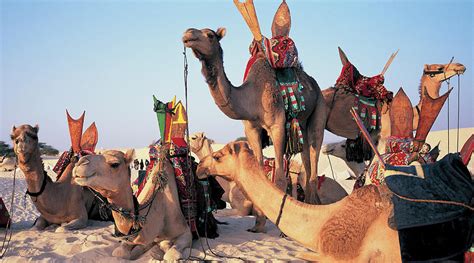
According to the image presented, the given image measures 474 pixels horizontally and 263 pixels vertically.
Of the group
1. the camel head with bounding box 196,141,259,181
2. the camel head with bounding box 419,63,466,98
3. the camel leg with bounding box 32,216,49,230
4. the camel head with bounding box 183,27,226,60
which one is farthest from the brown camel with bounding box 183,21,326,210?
the camel leg with bounding box 32,216,49,230

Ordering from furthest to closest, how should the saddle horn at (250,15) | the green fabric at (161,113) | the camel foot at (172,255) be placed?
the saddle horn at (250,15) → the green fabric at (161,113) → the camel foot at (172,255)

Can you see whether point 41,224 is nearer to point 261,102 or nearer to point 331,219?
point 261,102

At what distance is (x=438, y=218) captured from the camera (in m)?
2.96

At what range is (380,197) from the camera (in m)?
3.46

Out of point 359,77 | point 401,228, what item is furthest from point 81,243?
point 359,77

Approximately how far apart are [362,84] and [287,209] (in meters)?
5.35

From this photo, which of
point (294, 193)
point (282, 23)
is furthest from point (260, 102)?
point (294, 193)

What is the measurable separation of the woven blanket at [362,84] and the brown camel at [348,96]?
0.12 m

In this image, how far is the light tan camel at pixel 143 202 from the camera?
416cm

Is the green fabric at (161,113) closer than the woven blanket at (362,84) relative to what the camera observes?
Yes

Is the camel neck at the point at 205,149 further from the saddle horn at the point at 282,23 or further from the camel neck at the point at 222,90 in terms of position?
the camel neck at the point at 222,90

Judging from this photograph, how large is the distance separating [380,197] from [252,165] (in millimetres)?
1013

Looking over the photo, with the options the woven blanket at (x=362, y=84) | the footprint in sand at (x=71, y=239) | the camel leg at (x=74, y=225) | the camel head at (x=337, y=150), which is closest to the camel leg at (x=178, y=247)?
the footprint in sand at (x=71, y=239)

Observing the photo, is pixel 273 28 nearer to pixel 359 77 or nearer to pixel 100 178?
pixel 359 77
